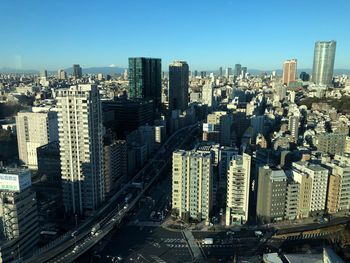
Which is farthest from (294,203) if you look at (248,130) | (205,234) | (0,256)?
(248,130)

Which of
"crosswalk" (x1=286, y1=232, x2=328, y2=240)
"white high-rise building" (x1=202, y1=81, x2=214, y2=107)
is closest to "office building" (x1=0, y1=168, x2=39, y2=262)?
"crosswalk" (x1=286, y1=232, x2=328, y2=240)

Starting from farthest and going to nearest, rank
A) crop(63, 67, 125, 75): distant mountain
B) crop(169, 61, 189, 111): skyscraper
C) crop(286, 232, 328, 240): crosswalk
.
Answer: crop(63, 67, 125, 75): distant mountain < crop(169, 61, 189, 111): skyscraper < crop(286, 232, 328, 240): crosswalk

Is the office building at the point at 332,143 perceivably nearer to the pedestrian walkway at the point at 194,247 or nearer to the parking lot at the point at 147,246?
the pedestrian walkway at the point at 194,247

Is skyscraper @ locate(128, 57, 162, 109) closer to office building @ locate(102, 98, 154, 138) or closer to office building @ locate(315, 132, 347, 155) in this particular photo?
A: office building @ locate(102, 98, 154, 138)

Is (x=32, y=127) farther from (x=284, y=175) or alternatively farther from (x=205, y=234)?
(x=284, y=175)

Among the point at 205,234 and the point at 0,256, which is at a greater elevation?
the point at 0,256

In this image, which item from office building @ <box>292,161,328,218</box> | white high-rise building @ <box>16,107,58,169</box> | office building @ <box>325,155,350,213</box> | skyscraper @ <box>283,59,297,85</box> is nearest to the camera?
office building @ <box>292,161,328,218</box>

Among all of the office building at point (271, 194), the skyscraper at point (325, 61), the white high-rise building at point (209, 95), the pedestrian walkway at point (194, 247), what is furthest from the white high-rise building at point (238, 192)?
the skyscraper at point (325, 61)
